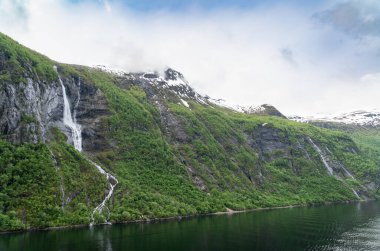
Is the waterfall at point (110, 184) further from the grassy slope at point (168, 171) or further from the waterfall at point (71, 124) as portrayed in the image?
the waterfall at point (71, 124)

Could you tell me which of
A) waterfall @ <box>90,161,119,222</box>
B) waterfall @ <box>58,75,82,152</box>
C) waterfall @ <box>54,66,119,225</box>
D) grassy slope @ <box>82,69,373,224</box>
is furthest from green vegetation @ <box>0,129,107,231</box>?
waterfall @ <box>58,75,82,152</box>

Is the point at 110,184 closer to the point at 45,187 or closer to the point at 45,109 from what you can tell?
the point at 45,187

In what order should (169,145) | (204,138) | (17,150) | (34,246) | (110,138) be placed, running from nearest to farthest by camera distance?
(34,246) < (17,150) < (110,138) < (169,145) < (204,138)

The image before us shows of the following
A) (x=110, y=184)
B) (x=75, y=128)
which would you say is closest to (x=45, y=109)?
(x=75, y=128)

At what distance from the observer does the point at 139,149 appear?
15512 cm

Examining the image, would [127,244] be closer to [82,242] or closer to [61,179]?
[82,242]

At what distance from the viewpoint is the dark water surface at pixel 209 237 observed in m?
71.2

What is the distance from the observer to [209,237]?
82312 mm

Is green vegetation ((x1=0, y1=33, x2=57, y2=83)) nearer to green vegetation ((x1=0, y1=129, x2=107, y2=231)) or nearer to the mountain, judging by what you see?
the mountain

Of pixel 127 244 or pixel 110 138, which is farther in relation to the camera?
pixel 110 138

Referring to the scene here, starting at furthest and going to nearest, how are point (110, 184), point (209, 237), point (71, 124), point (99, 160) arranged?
point (71, 124) < point (99, 160) < point (110, 184) < point (209, 237)

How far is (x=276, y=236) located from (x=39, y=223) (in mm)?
55091

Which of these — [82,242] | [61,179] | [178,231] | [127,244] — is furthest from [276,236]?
[61,179]

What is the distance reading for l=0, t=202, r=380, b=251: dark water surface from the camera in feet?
234
